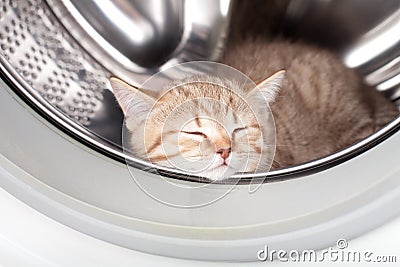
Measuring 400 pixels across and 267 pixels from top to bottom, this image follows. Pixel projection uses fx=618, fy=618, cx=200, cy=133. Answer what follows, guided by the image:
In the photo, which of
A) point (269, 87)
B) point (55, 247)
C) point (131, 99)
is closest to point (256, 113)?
point (269, 87)

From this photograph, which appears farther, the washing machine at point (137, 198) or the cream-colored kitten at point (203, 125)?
the cream-colored kitten at point (203, 125)

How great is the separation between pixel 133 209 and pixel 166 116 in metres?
0.21

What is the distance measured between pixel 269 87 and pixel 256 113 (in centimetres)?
4

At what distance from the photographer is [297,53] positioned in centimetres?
105

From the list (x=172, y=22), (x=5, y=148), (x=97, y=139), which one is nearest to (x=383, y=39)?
(x=172, y=22)

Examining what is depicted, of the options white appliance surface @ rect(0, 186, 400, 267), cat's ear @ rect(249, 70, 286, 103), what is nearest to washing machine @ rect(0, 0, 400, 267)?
white appliance surface @ rect(0, 186, 400, 267)

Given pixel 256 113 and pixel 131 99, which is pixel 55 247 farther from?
pixel 256 113

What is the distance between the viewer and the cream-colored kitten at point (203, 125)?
85 cm

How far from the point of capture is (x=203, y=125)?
34.0 inches

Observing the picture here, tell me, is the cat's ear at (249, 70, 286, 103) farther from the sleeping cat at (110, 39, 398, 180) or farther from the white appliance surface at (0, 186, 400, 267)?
the white appliance surface at (0, 186, 400, 267)


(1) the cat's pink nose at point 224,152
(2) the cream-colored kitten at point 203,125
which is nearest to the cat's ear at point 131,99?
(2) the cream-colored kitten at point 203,125

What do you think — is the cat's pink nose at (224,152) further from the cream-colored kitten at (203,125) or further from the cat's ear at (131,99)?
the cat's ear at (131,99)

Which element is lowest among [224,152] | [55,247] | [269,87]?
[55,247]

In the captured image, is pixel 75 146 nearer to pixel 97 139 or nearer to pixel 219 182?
pixel 97 139
